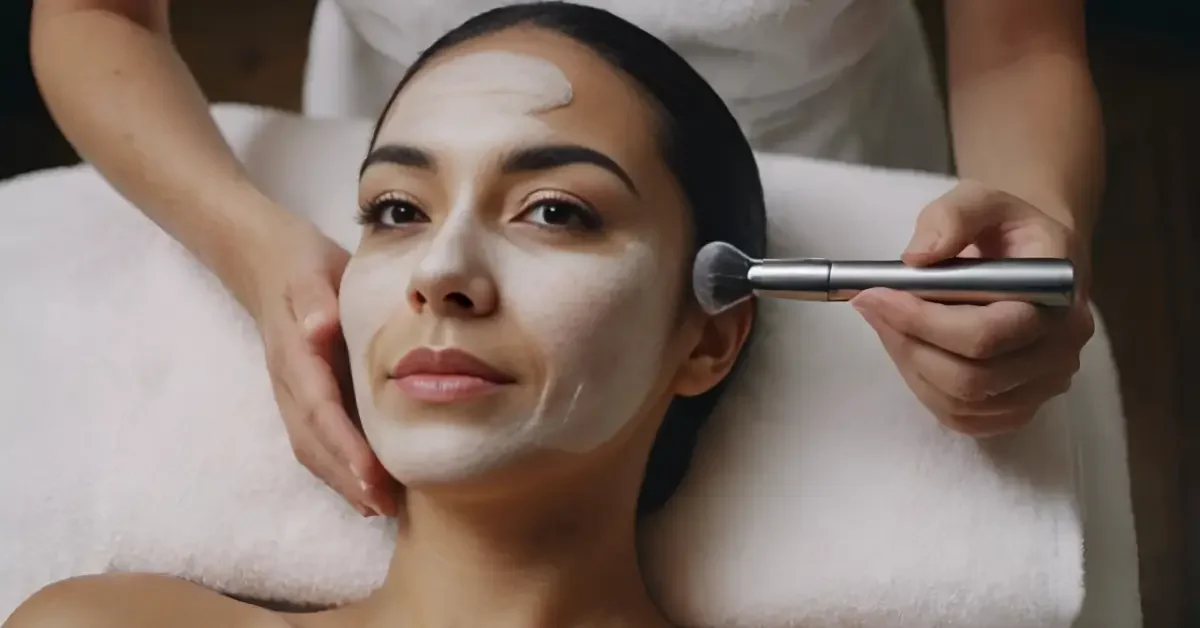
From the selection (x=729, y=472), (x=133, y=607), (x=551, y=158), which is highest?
(x=551, y=158)

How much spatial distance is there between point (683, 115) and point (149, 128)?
0.42m

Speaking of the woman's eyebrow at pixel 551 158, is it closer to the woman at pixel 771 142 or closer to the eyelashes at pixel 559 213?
the eyelashes at pixel 559 213

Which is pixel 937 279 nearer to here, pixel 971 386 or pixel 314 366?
pixel 971 386

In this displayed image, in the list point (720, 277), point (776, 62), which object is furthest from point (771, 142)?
point (720, 277)

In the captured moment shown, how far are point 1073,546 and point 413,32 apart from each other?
0.63m

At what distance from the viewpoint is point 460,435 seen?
62 cm

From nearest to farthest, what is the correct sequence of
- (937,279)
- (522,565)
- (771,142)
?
(937,279) < (522,565) < (771,142)

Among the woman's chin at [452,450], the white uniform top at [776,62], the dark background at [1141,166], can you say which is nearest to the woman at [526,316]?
the woman's chin at [452,450]

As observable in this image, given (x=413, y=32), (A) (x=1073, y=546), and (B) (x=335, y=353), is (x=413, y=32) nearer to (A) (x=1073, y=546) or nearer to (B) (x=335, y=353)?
(B) (x=335, y=353)

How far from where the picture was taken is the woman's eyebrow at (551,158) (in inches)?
25.9

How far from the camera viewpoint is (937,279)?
61 cm

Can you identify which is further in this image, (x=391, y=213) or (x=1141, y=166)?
(x=1141, y=166)

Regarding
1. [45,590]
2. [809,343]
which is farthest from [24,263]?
[809,343]

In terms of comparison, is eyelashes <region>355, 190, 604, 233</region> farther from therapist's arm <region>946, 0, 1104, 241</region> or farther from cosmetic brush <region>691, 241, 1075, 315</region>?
therapist's arm <region>946, 0, 1104, 241</region>
